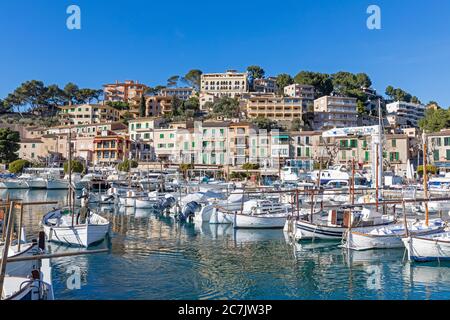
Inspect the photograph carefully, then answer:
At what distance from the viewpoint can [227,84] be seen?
130 m

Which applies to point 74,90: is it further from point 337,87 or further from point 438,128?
point 438,128

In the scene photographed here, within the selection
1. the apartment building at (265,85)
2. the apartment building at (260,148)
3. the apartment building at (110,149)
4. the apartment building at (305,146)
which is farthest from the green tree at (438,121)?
the apartment building at (110,149)

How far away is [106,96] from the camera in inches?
5266

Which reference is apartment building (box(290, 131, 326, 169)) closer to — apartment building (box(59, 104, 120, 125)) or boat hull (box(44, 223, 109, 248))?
apartment building (box(59, 104, 120, 125))

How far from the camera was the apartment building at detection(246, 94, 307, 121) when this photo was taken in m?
101

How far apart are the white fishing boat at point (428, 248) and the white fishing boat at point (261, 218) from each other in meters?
11.0

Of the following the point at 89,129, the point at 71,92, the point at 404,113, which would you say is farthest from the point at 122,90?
the point at 404,113

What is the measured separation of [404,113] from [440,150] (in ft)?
236

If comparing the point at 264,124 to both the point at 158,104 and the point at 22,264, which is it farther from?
the point at 22,264

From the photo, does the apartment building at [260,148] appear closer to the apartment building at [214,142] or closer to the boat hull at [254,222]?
the apartment building at [214,142]

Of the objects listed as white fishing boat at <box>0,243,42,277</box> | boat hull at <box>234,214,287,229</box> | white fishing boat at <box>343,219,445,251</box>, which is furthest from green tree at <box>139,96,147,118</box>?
white fishing boat at <box>0,243,42,277</box>

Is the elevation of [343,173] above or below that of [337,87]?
Result: below
